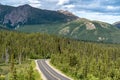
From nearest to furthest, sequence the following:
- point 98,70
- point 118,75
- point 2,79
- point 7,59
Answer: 1. point 2,79
2. point 118,75
3. point 98,70
4. point 7,59

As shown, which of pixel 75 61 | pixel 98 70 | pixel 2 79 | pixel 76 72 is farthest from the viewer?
pixel 75 61

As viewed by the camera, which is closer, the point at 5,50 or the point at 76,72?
the point at 76,72

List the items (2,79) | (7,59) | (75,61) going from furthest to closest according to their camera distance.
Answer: (7,59) → (75,61) → (2,79)

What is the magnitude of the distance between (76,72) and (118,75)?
20419 mm

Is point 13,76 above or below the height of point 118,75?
above

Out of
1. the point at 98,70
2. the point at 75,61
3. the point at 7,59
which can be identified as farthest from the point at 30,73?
the point at 7,59

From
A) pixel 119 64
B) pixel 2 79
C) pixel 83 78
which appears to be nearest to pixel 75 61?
pixel 119 64

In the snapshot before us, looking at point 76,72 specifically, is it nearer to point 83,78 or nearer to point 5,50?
point 83,78

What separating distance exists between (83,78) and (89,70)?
2188 centimetres

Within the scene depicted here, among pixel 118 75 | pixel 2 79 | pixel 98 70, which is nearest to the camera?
pixel 2 79

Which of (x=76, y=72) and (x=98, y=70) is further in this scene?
(x=98, y=70)

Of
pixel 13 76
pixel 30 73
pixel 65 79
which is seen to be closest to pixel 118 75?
pixel 65 79

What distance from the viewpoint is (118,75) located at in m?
121

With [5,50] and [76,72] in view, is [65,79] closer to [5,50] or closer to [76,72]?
[76,72]
